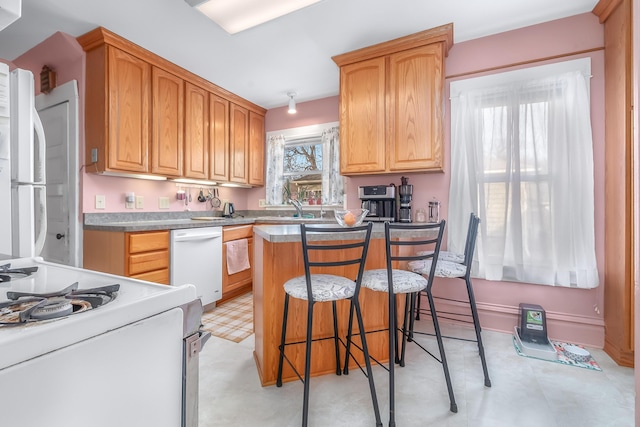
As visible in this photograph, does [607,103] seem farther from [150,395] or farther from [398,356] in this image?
[150,395]

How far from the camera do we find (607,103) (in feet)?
7.02

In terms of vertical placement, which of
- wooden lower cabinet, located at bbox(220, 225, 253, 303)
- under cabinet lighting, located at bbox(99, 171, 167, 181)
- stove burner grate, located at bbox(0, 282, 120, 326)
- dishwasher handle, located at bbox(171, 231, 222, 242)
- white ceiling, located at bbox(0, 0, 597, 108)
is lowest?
wooden lower cabinet, located at bbox(220, 225, 253, 303)

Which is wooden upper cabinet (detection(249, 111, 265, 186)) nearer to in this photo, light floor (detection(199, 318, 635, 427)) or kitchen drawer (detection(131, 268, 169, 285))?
kitchen drawer (detection(131, 268, 169, 285))

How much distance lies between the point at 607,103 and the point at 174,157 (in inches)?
151

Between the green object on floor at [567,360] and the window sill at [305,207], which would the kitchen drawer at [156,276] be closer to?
the window sill at [305,207]

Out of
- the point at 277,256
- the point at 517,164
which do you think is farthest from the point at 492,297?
the point at 277,256

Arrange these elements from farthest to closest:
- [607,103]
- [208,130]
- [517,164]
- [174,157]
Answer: [208,130] → [174,157] → [517,164] → [607,103]

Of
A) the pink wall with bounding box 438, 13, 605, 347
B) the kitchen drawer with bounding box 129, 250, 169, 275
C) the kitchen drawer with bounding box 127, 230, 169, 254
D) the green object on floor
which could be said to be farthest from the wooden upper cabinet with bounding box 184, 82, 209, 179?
the green object on floor

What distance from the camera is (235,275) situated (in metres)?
3.31

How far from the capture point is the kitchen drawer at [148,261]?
2281 millimetres

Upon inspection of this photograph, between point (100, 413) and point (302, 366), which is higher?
point (100, 413)

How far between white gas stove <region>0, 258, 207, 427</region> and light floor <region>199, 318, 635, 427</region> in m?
1.13

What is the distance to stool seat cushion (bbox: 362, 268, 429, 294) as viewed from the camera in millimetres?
1481

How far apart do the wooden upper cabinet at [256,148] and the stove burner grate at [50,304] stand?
358 cm
